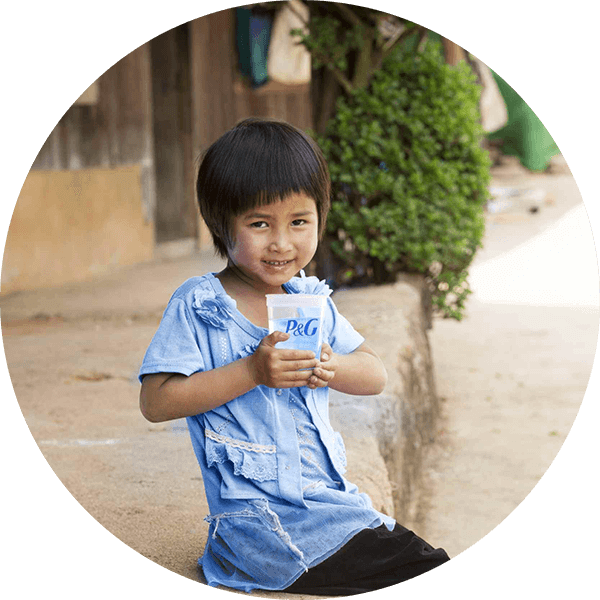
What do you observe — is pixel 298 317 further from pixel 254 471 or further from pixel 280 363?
pixel 254 471

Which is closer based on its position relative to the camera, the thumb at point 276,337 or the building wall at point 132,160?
the thumb at point 276,337

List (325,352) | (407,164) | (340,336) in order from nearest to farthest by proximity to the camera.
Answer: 1. (325,352)
2. (340,336)
3. (407,164)

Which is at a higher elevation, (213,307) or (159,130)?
(159,130)

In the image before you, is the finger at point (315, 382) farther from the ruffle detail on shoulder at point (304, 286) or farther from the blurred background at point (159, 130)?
the blurred background at point (159, 130)

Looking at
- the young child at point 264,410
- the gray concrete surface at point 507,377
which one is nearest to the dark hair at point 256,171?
the young child at point 264,410

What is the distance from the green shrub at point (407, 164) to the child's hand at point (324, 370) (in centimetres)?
334

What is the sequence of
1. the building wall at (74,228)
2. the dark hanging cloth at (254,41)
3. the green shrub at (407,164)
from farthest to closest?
1. the dark hanging cloth at (254,41)
2. the building wall at (74,228)
3. the green shrub at (407,164)

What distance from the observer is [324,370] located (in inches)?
73.0

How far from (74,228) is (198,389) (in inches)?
238

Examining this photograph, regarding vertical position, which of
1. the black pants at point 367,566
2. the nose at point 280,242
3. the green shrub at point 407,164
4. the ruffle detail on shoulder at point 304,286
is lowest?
the black pants at point 367,566

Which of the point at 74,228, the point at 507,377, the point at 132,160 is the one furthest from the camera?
the point at 132,160

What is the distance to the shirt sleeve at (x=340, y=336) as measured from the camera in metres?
2.15

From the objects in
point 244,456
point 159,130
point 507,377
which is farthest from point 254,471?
point 159,130

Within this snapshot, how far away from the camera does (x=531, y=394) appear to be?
610 centimetres
